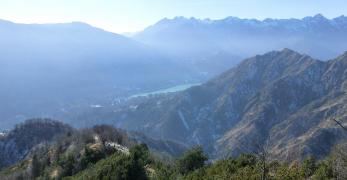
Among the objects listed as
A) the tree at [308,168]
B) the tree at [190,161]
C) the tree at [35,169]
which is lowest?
the tree at [35,169]

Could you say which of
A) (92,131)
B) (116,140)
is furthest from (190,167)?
(92,131)

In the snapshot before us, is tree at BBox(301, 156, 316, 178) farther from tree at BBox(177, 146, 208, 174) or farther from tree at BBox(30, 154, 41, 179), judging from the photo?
tree at BBox(30, 154, 41, 179)

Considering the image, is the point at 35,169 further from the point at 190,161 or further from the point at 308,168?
the point at 308,168

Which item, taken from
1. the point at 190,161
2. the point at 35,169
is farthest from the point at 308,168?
the point at 35,169

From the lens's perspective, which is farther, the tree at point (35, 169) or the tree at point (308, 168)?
the tree at point (35, 169)

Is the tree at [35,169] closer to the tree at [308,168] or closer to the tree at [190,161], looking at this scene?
the tree at [190,161]

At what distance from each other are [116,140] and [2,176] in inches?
1650

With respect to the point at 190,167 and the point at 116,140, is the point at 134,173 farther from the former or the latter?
the point at 116,140

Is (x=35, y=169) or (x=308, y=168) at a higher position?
(x=308, y=168)

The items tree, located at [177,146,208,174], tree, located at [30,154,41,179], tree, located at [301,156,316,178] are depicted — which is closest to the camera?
tree, located at [301,156,316,178]

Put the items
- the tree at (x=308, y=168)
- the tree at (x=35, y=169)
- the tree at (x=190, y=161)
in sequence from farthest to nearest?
1. the tree at (x=35, y=169)
2. the tree at (x=190, y=161)
3. the tree at (x=308, y=168)

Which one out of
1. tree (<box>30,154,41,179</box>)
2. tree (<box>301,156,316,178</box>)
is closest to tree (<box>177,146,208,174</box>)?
tree (<box>301,156,316,178</box>)

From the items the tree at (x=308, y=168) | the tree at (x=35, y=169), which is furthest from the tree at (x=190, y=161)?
the tree at (x=35, y=169)

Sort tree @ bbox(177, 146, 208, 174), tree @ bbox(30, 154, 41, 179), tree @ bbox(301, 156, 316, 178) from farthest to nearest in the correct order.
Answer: tree @ bbox(30, 154, 41, 179) → tree @ bbox(177, 146, 208, 174) → tree @ bbox(301, 156, 316, 178)
